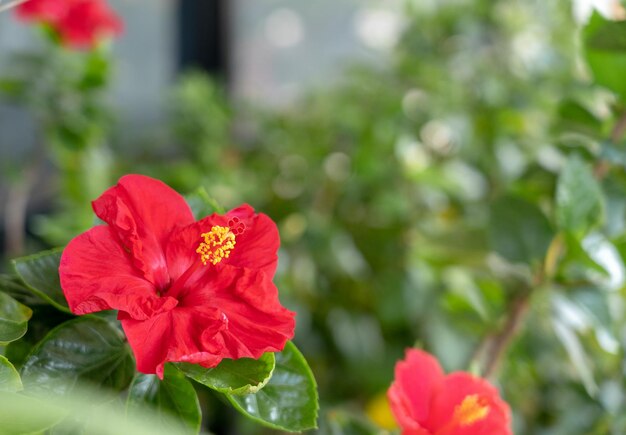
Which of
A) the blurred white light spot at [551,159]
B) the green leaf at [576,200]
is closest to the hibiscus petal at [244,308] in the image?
the green leaf at [576,200]

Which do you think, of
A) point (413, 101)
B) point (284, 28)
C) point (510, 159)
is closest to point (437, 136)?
point (413, 101)

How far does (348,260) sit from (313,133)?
333 mm

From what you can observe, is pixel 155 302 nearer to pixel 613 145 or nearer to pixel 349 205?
pixel 613 145

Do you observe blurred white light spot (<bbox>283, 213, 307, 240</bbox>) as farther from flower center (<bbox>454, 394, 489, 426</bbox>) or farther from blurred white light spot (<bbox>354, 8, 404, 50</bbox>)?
flower center (<bbox>454, 394, 489, 426</bbox>)

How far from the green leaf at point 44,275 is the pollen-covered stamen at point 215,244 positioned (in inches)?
3.1

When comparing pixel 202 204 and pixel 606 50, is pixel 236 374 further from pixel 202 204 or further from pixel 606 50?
pixel 606 50

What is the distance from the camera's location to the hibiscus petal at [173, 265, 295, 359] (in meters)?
0.37

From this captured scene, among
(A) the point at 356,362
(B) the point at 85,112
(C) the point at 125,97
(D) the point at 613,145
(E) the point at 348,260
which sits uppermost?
(D) the point at 613,145

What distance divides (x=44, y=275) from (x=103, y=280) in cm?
6

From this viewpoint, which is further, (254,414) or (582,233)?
(582,233)

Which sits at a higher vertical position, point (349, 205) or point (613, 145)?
point (613, 145)

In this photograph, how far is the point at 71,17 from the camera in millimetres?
928

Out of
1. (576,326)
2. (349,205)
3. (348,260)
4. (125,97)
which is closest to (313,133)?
(349,205)

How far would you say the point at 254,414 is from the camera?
0.39 metres
